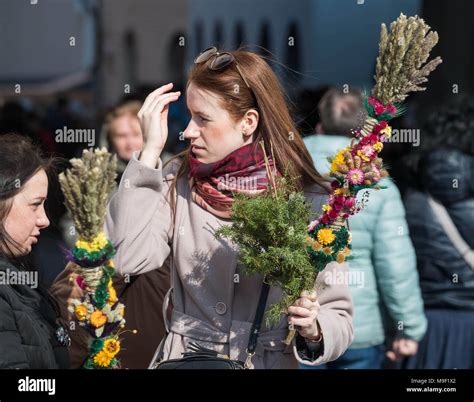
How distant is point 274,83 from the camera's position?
333cm

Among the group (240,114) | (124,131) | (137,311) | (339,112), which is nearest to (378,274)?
(339,112)

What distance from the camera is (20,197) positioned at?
329 cm

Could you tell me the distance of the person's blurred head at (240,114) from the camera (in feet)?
10.7

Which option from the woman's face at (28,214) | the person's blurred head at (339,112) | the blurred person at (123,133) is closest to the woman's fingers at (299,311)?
the woman's face at (28,214)

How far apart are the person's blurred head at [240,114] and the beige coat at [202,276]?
0.49ft

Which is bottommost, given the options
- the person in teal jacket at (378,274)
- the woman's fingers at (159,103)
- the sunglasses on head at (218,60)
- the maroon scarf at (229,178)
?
the person in teal jacket at (378,274)

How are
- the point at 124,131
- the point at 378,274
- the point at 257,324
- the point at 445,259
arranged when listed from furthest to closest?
the point at 124,131, the point at 445,259, the point at 378,274, the point at 257,324

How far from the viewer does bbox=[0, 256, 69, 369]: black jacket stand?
3.03m

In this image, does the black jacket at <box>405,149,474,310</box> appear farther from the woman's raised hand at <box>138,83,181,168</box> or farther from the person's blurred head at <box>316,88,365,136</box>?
the woman's raised hand at <box>138,83,181,168</box>

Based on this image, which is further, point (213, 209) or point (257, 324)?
point (213, 209)

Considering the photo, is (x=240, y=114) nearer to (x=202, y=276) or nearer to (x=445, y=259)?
(x=202, y=276)

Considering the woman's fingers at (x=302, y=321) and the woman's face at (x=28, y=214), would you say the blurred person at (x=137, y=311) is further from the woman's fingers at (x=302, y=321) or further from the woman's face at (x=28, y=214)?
the woman's fingers at (x=302, y=321)

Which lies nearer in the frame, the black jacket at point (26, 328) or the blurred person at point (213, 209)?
the black jacket at point (26, 328)

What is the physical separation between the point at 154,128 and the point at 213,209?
329mm
